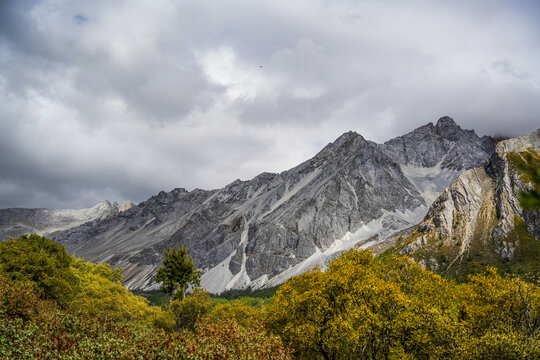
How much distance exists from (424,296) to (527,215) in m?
164

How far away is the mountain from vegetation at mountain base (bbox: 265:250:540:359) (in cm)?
12302

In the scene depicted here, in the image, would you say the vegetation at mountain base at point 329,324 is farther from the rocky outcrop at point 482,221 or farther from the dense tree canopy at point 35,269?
the rocky outcrop at point 482,221

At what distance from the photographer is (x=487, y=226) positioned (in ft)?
555

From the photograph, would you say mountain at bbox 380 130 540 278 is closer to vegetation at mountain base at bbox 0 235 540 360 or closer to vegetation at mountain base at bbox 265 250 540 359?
vegetation at mountain base at bbox 265 250 540 359

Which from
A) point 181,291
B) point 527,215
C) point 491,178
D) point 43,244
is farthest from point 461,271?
point 43,244

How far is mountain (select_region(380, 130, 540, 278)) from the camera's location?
480 ft

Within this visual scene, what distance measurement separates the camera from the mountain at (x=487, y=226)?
146250 millimetres

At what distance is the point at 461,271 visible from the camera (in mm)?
146125

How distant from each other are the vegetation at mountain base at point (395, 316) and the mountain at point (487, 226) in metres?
123

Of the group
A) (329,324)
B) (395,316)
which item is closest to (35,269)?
(329,324)

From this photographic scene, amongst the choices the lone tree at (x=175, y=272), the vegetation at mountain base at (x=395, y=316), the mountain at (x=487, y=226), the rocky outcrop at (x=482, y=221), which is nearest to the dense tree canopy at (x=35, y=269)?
the lone tree at (x=175, y=272)

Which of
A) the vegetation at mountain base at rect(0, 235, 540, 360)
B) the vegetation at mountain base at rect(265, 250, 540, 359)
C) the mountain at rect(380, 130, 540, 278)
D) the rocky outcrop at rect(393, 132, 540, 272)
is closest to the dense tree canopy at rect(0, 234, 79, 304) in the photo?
the vegetation at mountain base at rect(0, 235, 540, 360)

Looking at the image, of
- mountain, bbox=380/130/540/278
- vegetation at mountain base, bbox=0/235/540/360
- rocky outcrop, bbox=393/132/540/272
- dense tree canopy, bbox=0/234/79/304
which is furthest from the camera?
rocky outcrop, bbox=393/132/540/272

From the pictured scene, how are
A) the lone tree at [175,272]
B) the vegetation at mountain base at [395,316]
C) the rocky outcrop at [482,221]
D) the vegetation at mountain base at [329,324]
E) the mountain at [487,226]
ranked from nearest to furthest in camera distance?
the vegetation at mountain base at [329,324] < the vegetation at mountain base at [395,316] < the lone tree at [175,272] < the mountain at [487,226] < the rocky outcrop at [482,221]
